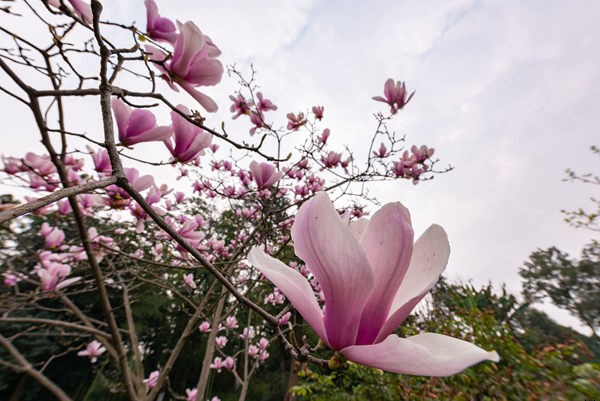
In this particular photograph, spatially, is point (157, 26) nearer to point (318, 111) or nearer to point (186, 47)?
point (186, 47)

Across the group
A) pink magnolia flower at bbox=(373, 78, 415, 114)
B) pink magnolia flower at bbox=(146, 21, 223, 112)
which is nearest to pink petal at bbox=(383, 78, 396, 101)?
pink magnolia flower at bbox=(373, 78, 415, 114)

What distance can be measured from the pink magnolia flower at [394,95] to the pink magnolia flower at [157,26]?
1668 millimetres

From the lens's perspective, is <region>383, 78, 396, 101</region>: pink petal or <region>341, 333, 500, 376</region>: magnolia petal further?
<region>383, 78, 396, 101</region>: pink petal

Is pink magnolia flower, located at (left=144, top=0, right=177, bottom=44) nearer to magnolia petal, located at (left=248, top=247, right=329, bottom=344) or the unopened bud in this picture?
magnolia petal, located at (left=248, top=247, right=329, bottom=344)

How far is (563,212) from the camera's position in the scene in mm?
5496

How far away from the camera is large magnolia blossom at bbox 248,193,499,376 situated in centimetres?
40

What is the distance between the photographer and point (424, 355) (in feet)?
1.11

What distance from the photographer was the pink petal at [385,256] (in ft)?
1.39

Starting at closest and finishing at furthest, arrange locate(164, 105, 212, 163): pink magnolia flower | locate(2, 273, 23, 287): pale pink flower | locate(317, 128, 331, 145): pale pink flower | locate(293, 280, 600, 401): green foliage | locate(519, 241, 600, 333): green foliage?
locate(164, 105, 212, 163): pink magnolia flower
locate(293, 280, 600, 401): green foliage
locate(2, 273, 23, 287): pale pink flower
locate(317, 128, 331, 145): pale pink flower
locate(519, 241, 600, 333): green foliage

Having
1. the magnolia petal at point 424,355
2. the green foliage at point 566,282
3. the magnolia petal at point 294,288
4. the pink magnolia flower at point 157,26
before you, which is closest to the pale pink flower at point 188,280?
the pink magnolia flower at point 157,26

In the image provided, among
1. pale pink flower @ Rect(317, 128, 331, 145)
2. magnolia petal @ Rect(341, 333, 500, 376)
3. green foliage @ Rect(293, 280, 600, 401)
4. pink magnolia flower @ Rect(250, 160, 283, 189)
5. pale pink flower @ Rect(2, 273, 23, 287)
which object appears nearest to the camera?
magnolia petal @ Rect(341, 333, 500, 376)

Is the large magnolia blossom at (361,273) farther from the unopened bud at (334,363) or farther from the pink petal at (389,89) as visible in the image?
the pink petal at (389,89)

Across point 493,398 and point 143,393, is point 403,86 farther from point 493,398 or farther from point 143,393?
point 143,393

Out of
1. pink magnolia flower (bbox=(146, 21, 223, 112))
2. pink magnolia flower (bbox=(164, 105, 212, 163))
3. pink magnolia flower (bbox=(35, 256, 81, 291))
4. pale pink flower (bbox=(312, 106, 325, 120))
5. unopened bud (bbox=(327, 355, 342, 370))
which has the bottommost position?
unopened bud (bbox=(327, 355, 342, 370))
